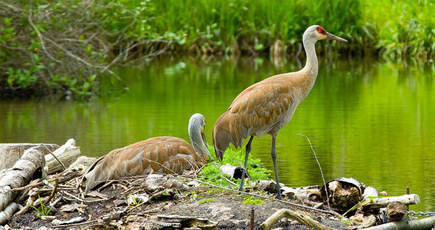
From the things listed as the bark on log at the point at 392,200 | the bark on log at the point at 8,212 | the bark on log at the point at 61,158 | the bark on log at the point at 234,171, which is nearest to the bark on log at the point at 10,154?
the bark on log at the point at 61,158

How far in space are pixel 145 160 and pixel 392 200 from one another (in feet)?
8.74

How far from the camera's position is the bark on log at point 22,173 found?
24.6 feet

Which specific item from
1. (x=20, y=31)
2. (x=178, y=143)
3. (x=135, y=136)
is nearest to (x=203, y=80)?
(x=20, y=31)

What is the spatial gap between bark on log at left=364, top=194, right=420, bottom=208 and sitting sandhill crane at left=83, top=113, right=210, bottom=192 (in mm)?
2189

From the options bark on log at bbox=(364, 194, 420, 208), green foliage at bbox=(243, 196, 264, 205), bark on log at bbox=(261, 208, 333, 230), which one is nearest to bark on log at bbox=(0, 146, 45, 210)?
green foliage at bbox=(243, 196, 264, 205)

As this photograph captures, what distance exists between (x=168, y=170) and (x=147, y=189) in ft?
3.19

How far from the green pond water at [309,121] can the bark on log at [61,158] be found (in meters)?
1.87

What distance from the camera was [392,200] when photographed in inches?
278

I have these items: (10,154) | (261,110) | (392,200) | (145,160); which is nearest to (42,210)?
(145,160)

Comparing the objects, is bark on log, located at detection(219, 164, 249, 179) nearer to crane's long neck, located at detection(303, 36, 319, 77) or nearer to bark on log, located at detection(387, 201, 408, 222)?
crane's long neck, located at detection(303, 36, 319, 77)

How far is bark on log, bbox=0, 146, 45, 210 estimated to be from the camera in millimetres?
7504

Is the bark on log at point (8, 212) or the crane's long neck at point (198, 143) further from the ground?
the crane's long neck at point (198, 143)

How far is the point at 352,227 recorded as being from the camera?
6930 mm

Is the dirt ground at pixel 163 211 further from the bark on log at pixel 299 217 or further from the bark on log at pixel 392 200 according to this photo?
the bark on log at pixel 392 200
